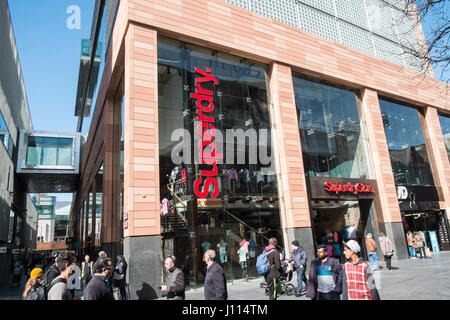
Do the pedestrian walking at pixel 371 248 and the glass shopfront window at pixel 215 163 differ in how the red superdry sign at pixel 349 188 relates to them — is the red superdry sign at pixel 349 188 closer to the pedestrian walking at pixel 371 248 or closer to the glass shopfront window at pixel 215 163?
the glass shopfront window at pixel 215 163

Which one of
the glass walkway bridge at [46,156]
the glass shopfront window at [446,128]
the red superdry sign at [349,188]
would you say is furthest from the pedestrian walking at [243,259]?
the glass walkway bridge at [46,156]

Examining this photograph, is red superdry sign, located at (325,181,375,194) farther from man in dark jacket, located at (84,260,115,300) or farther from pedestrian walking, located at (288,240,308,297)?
man in dark jacket, located at (84,260,115,300)

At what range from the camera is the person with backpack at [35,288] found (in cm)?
460

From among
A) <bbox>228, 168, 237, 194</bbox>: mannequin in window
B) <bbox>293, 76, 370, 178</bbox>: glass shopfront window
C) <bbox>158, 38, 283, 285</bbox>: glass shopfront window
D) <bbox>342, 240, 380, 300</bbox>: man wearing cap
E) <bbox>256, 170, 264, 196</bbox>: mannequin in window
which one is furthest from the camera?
<bbox>293, 76, 370, 178</bbox>: glass shopfront window

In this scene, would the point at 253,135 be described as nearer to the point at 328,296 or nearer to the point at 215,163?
the point at 215,163

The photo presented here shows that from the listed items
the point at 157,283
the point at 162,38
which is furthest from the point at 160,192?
the point at 162,38

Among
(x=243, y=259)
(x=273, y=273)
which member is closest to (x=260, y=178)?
(x=243, y=259)

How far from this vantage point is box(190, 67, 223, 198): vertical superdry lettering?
45.9ft

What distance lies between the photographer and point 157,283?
Result: 446 inches

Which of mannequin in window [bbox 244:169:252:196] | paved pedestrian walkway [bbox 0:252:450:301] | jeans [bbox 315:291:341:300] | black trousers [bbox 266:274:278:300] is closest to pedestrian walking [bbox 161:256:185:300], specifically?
jeans [bbox 315:291:341:300]

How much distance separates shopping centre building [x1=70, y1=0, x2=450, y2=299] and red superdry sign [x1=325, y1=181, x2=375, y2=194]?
0.11m

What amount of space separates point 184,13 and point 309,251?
42.6 ft

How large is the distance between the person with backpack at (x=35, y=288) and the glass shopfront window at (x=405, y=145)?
71.1 ft
